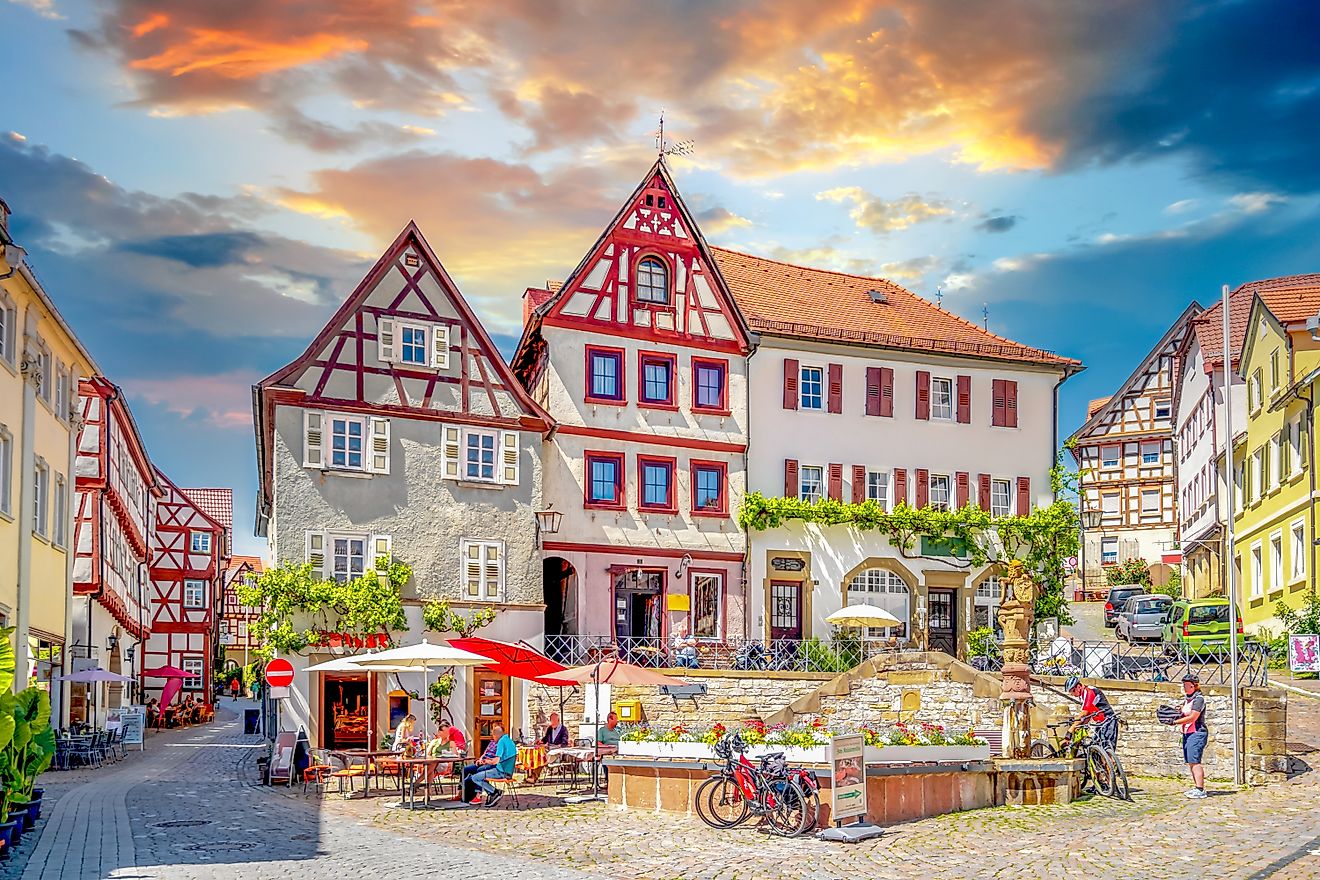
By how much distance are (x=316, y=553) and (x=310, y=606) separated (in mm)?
1228

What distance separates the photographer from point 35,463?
28609 millimetres

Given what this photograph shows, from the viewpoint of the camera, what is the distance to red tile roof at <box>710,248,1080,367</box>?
38.9 metres

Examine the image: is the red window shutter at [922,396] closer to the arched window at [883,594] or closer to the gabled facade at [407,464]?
the arched window at [883,594]

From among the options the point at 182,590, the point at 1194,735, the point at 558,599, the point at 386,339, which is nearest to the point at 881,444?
the point at 558,599

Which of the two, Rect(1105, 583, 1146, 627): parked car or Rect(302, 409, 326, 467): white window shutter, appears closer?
Rect(302, 409, 326, 467): white window shutter

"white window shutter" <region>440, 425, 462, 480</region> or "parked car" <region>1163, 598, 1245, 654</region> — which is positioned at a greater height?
"white window shutter" <region>440, 425, 462, 480</region>

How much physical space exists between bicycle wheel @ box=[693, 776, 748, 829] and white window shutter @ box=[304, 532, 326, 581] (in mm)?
15805


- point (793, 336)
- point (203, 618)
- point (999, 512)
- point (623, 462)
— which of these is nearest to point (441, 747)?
point (623, 462)

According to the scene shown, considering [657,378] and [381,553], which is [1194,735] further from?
[657,378]

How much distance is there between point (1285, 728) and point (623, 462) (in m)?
17.5

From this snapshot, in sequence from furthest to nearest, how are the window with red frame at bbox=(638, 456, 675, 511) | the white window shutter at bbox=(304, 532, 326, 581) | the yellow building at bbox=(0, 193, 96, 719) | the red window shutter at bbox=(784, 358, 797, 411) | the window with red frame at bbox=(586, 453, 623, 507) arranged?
the red window shutter at bbox=(784, 358, 797, 411)
the window with red frame at bbox=(638, 456, 675, 511)
the window with red frame at bbox=(586, 453, 623, 507)
the white window shutter at bbox=(304, 532, 326, 581)
the yellow building at bbox=(0, 193, 96, 719)

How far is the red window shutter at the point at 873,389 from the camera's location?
128 feet

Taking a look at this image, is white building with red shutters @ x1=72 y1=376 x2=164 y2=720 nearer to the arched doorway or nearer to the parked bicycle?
the arched doorway

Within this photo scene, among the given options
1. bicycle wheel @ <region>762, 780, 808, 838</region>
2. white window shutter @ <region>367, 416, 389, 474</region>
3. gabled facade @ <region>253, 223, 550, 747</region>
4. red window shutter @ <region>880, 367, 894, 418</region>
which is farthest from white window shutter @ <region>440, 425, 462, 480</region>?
bicycle wheel @ <region>762, 780, 808, 838</region>
